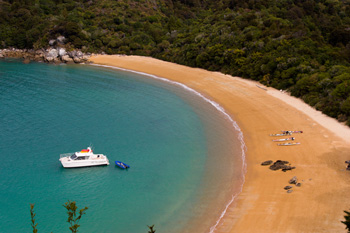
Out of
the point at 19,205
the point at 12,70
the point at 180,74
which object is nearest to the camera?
the point at 19,205

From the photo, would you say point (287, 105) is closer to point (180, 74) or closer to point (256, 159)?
point (256, 159)

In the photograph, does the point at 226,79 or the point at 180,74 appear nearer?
the point at 226,79

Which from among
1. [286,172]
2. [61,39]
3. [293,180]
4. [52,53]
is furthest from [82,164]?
[61,39]

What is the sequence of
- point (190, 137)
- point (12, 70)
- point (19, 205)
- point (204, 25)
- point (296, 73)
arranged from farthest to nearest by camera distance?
point (204, 25), point (12, 70), point (296, 73), point (190, 137), point (19, 205)

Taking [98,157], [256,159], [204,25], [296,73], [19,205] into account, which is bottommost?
[19,205]

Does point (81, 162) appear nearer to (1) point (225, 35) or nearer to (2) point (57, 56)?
(1) point (225, 35)

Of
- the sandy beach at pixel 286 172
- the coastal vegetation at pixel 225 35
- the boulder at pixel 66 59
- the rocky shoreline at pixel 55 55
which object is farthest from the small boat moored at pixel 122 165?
the boulder at pixel 66 59

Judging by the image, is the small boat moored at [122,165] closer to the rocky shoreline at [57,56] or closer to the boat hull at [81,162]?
the boat hull at [81,162]

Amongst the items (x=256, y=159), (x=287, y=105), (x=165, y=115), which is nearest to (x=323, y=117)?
(x=287, y=105)
